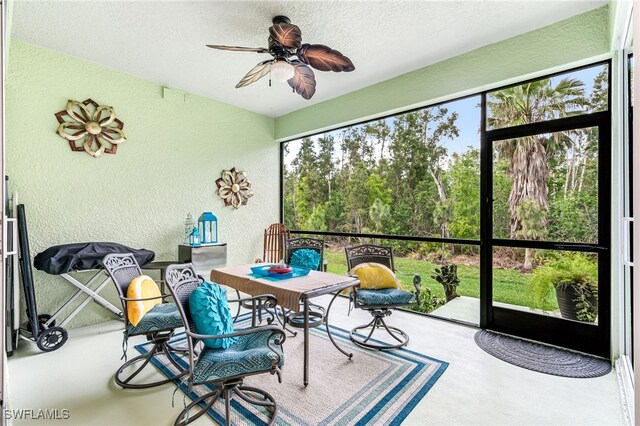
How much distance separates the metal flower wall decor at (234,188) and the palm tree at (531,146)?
372 cm

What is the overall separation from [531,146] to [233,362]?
3413mm

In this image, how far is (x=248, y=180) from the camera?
216 inches

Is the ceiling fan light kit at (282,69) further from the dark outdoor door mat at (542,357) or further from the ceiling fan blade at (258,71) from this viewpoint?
the dark outdoor door mat at (542,357)

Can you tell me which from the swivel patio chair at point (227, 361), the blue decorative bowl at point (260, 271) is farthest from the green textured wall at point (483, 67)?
the swivel patio chair at point (227, 361)

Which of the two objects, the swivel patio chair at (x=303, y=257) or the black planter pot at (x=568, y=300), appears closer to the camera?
the black planter pot at (x=568, y=300)

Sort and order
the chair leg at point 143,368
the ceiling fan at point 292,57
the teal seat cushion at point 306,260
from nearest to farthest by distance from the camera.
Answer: the chair leg at point 143,368
the ceiling fan at point 292,57
the teal seat cushion at point 306,260

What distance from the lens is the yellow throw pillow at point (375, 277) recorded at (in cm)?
336

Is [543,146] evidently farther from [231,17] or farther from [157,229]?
[157,229]

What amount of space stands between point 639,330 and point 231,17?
347 centimetres

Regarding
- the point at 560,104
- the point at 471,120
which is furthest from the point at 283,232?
the point at 560,104

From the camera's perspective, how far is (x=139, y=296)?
8.52 ft

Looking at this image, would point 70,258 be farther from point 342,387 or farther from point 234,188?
point 342,387

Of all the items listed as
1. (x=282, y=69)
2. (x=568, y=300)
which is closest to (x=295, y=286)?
(x=282, y=69)

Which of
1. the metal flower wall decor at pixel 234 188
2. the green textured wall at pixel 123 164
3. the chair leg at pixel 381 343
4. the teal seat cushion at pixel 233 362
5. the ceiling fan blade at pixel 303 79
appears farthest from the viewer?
the metal flower wall decor at pixel 234 188
